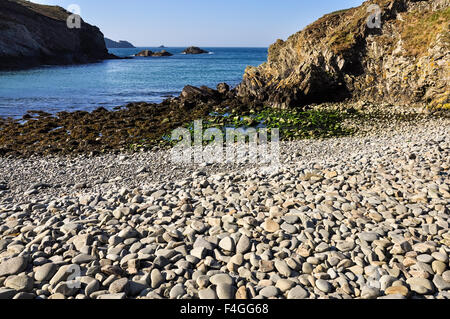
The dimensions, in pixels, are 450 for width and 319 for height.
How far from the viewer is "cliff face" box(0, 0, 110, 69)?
208 feet

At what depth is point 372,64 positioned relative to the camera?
78.6 ft

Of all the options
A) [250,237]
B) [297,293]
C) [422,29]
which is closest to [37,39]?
[422,29]

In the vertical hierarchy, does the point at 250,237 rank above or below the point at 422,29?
below

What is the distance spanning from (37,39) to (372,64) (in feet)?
256

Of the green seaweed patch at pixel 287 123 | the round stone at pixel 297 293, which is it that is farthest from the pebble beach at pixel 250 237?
the green seaweed patch at pixel 287 123

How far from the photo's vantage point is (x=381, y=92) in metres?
22.7

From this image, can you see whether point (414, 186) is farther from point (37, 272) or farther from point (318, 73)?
point (318, 73)

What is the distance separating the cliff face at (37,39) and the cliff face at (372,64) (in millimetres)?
59593

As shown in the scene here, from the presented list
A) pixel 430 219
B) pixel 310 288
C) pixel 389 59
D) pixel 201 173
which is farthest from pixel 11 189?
pixel 389 59

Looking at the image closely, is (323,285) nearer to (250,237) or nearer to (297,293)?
(297,293)

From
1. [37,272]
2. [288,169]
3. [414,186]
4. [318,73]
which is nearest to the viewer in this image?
[37,272]

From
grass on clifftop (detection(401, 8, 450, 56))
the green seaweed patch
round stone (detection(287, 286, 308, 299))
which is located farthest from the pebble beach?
grass on clifftop (detection(401, 8, 450, 56))

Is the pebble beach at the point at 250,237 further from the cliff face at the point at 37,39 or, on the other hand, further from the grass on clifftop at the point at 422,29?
the cliff face at the point at 37,39
